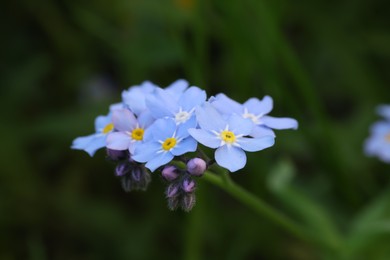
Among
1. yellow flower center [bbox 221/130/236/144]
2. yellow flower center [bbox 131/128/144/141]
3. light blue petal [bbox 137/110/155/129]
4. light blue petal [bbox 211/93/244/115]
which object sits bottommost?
yellow flower center [bbox 131/128/144/141]

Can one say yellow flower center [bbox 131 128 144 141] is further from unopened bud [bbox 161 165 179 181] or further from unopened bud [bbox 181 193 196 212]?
unopened bud [bbox 181 193 196 212]

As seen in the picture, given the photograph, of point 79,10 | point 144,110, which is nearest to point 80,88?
point 79,10

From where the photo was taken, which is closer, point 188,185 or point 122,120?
point 188,185

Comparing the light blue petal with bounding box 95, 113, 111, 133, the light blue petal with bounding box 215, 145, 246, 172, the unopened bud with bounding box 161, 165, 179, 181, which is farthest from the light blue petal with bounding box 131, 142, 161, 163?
the light blue petal with bounding box 95, 113, 111, 133

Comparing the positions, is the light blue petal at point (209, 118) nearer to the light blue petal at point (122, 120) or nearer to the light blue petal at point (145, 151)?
the light blue petal at point (145, 151)

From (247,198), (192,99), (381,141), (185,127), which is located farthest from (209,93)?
(185,127)

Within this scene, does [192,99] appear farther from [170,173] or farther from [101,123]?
[101,123]

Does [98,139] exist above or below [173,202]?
above
